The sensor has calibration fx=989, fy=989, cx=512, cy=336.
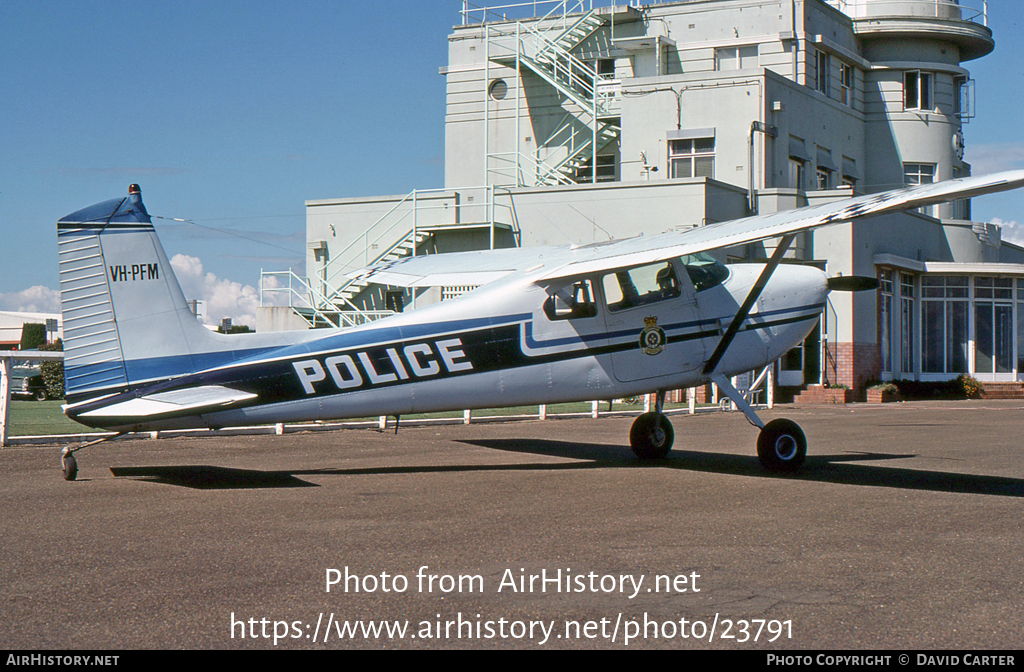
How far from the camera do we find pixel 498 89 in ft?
130

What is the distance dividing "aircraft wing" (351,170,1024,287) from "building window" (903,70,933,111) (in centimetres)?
3249

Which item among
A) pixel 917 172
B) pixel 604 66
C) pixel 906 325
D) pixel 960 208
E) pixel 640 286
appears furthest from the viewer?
pixel 960 208

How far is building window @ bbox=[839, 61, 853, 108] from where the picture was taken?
129 feet

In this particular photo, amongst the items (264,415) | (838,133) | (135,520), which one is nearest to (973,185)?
(264,415)

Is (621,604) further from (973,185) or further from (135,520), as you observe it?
(973,185)

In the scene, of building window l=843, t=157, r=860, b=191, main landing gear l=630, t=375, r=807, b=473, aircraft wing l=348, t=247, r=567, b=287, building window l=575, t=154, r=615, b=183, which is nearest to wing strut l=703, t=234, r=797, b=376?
main landing gear l=630, t=375, r=807, b=473

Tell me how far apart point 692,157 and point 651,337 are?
76.8 feet

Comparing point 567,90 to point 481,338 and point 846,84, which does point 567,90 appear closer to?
point 846,84

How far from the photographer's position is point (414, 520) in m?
7.45

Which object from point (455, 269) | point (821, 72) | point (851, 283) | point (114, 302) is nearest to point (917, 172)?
point (821, 72)

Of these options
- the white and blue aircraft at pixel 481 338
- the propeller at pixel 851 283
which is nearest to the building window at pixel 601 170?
the white and blue aircraft at pixel 481 338

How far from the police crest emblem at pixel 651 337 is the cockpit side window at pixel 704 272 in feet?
2.37

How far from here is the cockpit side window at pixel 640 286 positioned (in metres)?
11.1

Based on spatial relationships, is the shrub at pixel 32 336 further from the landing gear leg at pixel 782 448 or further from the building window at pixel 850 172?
the landing gear leg at pixel 782 448
